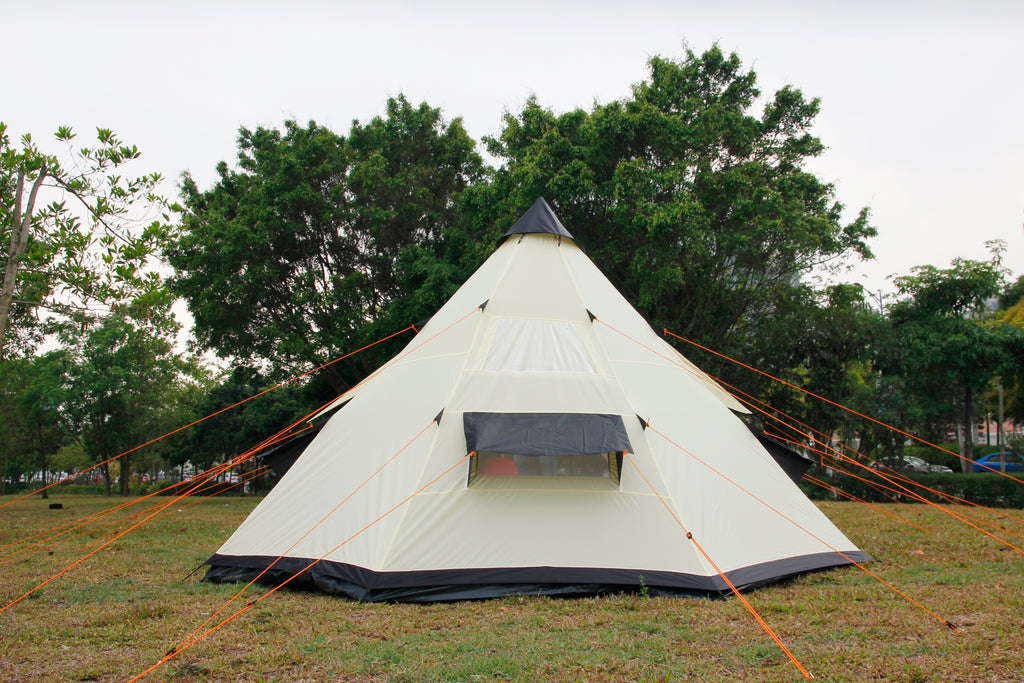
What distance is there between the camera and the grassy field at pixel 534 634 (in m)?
4.17

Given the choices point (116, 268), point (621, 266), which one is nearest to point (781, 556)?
point (116, 268)

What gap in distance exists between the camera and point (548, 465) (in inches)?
263

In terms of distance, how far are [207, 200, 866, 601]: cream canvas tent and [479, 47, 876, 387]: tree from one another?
7.87m

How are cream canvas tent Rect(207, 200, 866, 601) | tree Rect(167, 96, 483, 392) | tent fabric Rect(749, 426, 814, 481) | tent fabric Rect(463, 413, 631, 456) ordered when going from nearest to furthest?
1. cream canvas tent Rect(207, 200, 866, 601)
2. tent fabric Rect(463, 413, 631, 456)
3. tent fabric Rect(749, 426, 814, 481)
4. tree Rect(167, 96, 483, 392)

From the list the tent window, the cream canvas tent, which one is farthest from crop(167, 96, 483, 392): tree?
the tent window

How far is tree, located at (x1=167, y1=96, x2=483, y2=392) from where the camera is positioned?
58.6 ft

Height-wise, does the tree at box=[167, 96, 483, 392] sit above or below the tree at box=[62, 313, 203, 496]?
above

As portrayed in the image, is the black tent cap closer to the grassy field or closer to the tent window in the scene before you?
the tent window

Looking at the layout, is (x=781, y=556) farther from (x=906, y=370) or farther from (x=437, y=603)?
(x=906, y=370)

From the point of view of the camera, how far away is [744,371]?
20.4 m

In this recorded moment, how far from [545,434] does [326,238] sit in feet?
48.1

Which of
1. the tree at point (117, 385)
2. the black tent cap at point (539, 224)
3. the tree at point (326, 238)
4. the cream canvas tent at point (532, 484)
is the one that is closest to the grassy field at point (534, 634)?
the cream canvas tent at point (532, 484)

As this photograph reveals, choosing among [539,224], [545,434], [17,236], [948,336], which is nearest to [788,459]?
[545,434]

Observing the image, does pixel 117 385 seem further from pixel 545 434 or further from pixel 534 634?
pixel 534 634
